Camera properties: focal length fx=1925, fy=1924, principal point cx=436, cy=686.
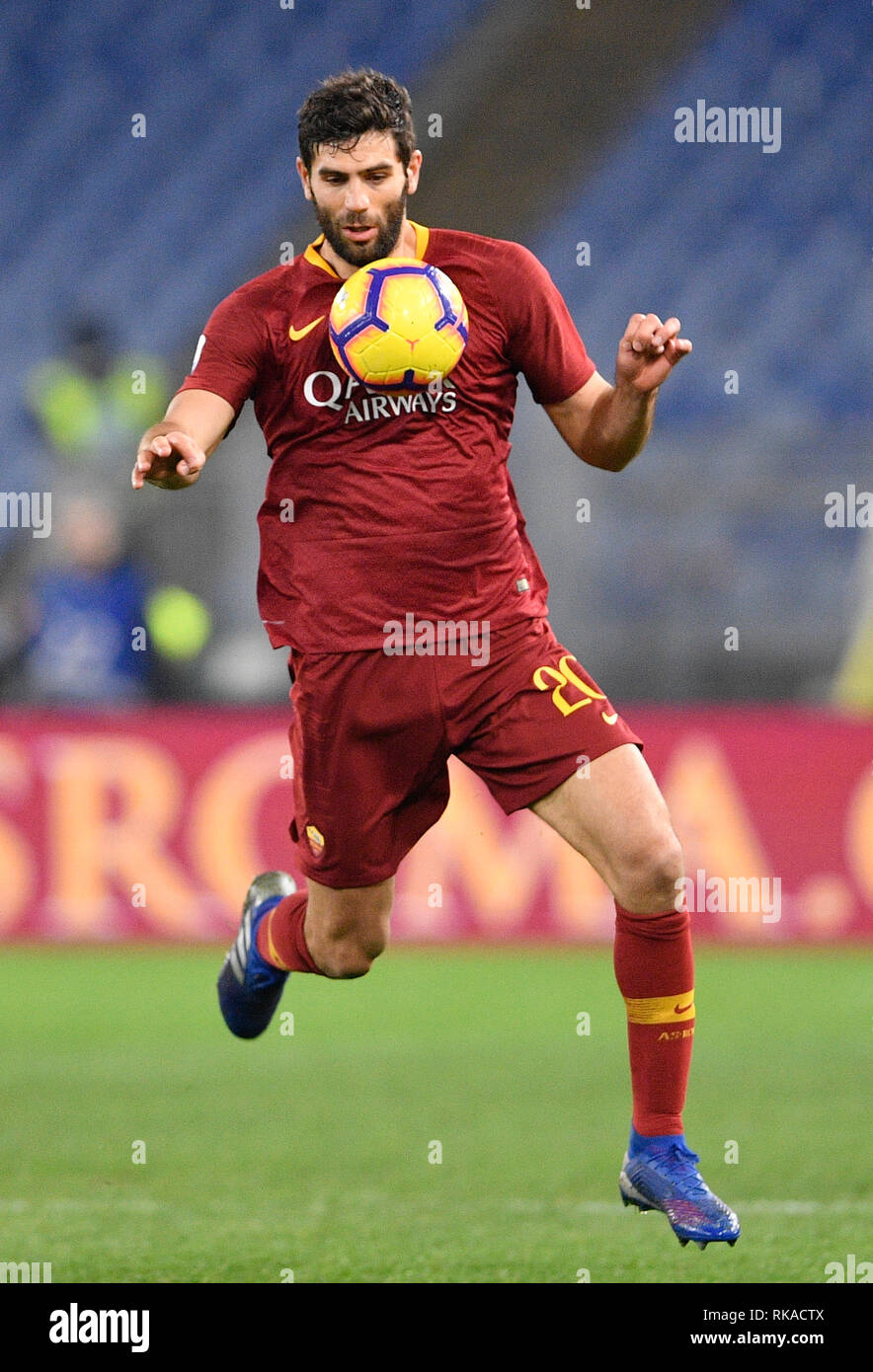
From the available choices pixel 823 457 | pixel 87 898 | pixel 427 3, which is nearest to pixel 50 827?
pixel 87 898

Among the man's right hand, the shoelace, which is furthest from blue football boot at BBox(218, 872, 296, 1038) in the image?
the man's right hand

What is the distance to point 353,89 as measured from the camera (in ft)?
14.2

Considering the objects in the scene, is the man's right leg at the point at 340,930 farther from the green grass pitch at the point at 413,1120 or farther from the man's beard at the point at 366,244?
the man's beard at the point at 366,244

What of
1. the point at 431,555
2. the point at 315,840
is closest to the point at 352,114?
the point at 431,555

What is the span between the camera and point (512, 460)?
10547 millimetres

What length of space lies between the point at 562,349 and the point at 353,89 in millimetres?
761

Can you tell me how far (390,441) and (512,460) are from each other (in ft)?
20.1

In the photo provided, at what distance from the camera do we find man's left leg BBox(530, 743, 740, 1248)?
4.22m

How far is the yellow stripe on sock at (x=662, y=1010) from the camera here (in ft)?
14.4

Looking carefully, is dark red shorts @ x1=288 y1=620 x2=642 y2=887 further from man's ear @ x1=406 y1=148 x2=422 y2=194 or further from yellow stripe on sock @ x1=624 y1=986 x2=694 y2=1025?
man's ear @ x1=406 y1=148 x2=422 y2=194

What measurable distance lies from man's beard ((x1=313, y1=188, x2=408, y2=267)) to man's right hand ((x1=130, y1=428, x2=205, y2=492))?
2.20 ft

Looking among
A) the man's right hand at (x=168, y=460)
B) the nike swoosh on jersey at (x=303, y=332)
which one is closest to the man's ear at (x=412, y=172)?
the nike swoosh on jersey at (x=303, y=332)

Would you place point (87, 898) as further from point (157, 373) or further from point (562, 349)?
point (562, 349)

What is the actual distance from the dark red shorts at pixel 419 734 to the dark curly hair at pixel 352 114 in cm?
116
